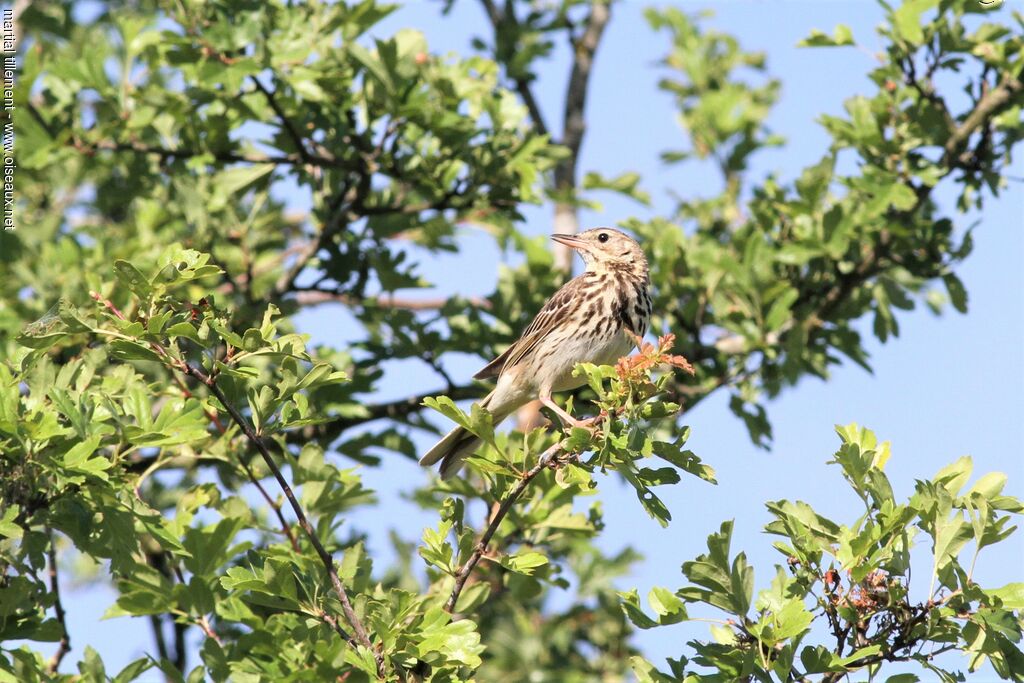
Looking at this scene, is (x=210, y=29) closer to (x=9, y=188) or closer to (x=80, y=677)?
(x=9, y=188)

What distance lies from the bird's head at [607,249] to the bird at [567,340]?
0.20 metres

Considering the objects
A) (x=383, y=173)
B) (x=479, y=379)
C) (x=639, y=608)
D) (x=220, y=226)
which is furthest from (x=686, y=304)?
(x=639, y=608)

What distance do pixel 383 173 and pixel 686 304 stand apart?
7.38 ft

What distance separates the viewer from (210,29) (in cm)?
675

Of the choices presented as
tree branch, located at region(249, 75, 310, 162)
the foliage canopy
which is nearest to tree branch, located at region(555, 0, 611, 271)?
the foliage canopy

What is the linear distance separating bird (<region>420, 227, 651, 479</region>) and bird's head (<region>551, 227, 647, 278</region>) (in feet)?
0.67

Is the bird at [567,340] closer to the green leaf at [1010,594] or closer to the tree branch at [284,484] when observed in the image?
the tree branch at [284,484]

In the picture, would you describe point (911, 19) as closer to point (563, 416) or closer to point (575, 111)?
point (575, 111)

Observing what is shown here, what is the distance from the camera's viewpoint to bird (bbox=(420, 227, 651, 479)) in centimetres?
683

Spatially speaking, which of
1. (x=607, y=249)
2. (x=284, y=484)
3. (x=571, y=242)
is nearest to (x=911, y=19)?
(x=607, y=249)

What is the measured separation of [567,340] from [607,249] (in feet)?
4.19

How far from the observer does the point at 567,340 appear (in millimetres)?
6910

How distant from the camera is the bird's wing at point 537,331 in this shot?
7105mm

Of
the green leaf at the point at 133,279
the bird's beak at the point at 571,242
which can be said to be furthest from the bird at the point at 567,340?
the green leaf at the point at 133,279
